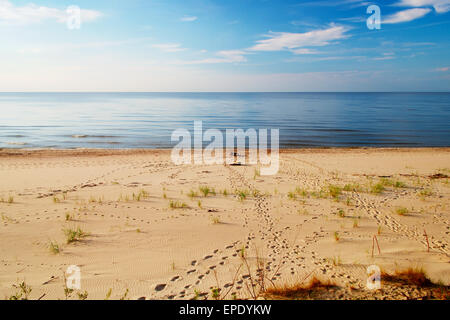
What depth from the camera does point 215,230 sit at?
7.02 metres

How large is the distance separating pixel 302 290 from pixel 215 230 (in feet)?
10.5

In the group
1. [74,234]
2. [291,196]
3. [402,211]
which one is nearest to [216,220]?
[291,196]

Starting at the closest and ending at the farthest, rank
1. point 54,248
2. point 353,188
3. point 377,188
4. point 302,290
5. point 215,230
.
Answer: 1. point 302,290
2. point 54,248
3. point 215,230
4. point 377,188
5. point 353,188

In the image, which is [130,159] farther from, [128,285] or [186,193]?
[128,285]

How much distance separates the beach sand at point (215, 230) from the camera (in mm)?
4770

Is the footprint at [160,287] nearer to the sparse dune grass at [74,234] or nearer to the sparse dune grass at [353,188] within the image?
the sparse dune grass at [74,234]

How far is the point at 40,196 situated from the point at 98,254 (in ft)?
18.7

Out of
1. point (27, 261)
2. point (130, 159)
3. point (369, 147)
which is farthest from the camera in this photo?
point (369, 147)

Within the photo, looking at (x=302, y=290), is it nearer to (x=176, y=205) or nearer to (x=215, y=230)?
(x=215, y=230)

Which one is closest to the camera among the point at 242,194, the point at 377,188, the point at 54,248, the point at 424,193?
the point at 54,248

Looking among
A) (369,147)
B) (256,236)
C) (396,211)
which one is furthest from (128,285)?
(369,147)

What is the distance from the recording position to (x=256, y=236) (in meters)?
6.65

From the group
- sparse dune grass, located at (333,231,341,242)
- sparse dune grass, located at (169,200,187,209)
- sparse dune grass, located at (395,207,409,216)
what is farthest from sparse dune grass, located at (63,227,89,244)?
sparse dune grass, located at (395,207,409,216)

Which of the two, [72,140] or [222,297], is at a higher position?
[72,140]
